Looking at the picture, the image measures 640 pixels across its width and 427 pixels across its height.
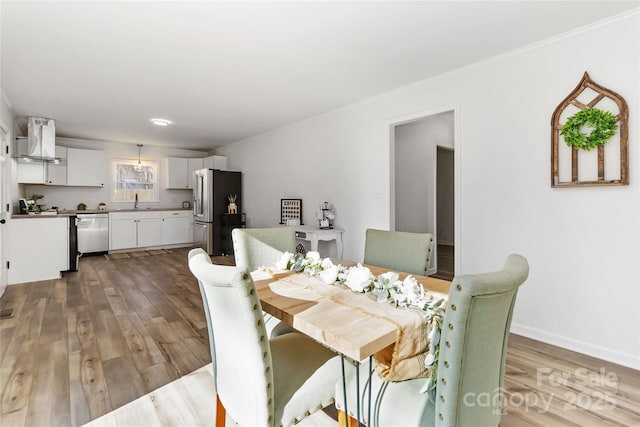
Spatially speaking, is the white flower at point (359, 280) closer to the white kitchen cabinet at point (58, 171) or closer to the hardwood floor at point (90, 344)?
the hardwood floor at point (90, 344)

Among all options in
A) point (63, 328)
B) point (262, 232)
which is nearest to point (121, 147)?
point (63, 328)

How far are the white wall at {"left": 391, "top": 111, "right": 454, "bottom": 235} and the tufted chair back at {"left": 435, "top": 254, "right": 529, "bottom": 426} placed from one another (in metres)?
4.00

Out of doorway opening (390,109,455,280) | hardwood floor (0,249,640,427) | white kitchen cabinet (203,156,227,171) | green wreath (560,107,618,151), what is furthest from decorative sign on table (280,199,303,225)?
green wreath (560,107,618,151)

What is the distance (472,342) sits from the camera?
0.91m

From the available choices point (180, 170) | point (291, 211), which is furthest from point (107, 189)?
point (291, 211)

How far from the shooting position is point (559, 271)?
2.52m

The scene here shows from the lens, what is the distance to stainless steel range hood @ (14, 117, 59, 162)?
15.7ft

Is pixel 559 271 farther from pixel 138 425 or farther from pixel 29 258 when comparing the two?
pixel 29 258

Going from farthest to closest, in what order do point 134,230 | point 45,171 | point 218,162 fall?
point 218,162, point 134,230, point 45,171

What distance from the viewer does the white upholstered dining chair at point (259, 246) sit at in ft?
7.48

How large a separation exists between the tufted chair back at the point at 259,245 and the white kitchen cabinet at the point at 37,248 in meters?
3.93

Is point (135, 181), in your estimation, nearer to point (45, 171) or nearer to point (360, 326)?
point (45, 171)

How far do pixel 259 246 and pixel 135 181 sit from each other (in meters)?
6.38

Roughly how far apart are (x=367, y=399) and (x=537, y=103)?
2645 mm
